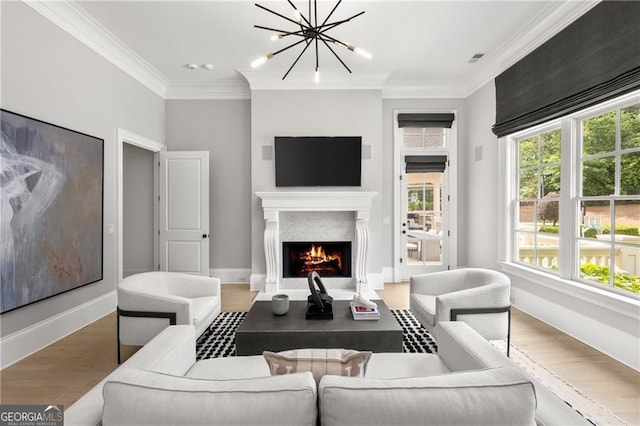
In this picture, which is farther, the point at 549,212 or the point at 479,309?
the point at 549,212

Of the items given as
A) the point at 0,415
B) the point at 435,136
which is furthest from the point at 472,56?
the point at 0,415

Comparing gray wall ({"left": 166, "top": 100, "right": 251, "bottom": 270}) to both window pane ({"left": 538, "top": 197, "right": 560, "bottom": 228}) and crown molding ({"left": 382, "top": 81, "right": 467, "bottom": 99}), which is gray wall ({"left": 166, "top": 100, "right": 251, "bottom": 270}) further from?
window pane ({"left": 538, "top": 197, "right": 560, "bottom": 228})

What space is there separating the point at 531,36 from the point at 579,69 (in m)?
0.88

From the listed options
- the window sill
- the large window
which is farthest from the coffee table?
the large window

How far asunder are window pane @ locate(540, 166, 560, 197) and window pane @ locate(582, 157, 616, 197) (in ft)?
1.02

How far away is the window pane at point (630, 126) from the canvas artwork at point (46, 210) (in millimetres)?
4915

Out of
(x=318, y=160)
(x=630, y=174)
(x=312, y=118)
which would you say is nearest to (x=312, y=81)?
(x=312, y=118)

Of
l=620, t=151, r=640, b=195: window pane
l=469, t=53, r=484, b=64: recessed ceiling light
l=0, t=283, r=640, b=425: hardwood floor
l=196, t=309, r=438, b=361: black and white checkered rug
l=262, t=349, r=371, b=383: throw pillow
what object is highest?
l=469, t=53, r=484, b=64: recessed ceiling light

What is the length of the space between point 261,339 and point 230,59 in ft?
11.7

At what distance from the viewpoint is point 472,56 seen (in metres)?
4.09

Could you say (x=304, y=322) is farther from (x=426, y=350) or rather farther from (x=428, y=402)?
(x=428, y=402)

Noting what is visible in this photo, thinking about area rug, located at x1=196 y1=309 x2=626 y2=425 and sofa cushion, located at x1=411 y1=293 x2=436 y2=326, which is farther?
sofa cushion, located at x1=411 y1=293 x2=436 y2=326

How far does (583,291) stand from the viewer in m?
2.83

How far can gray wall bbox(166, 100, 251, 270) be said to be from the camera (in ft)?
16.4
